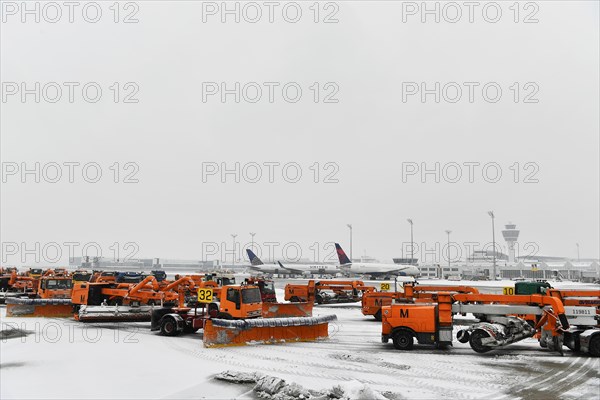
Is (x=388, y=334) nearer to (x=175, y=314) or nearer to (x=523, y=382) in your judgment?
(x=523, y=382)

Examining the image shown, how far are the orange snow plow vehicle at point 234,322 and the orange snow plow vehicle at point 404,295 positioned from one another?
5.00 meters

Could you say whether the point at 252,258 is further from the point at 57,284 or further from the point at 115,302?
the point at 115,302

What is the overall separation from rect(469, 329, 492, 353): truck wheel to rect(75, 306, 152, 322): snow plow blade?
1578cm

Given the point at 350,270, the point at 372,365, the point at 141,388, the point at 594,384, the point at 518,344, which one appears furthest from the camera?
the point at 350,270

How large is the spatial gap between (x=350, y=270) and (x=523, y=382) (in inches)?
3399

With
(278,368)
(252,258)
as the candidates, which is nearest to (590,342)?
(278,368)

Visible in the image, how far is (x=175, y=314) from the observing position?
2248 centimetres

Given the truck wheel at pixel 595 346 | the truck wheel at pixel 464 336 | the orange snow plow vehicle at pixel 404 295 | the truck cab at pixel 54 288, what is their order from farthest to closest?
the truck cab at pixel 54 288
the orange snow plow vehicle at pixel 404 295
the truck wheel at pixel 464 336
the truck wheel at pixel 595 346

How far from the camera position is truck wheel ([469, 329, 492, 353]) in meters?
18.7

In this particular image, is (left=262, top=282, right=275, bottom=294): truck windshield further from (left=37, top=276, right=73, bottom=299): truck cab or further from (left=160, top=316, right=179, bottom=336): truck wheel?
(left=37, top=276, right=73, bottom=299): truck cab

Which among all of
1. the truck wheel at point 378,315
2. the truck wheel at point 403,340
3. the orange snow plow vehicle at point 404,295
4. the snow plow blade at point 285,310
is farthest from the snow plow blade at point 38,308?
the truck wheel at point 403,340

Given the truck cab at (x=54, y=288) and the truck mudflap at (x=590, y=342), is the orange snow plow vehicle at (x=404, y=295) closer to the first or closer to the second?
the truck mudflap at (x=590, y=342)

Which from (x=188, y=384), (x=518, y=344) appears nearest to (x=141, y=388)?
(x=188, y=384)

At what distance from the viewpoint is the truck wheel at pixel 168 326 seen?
72.1ft
